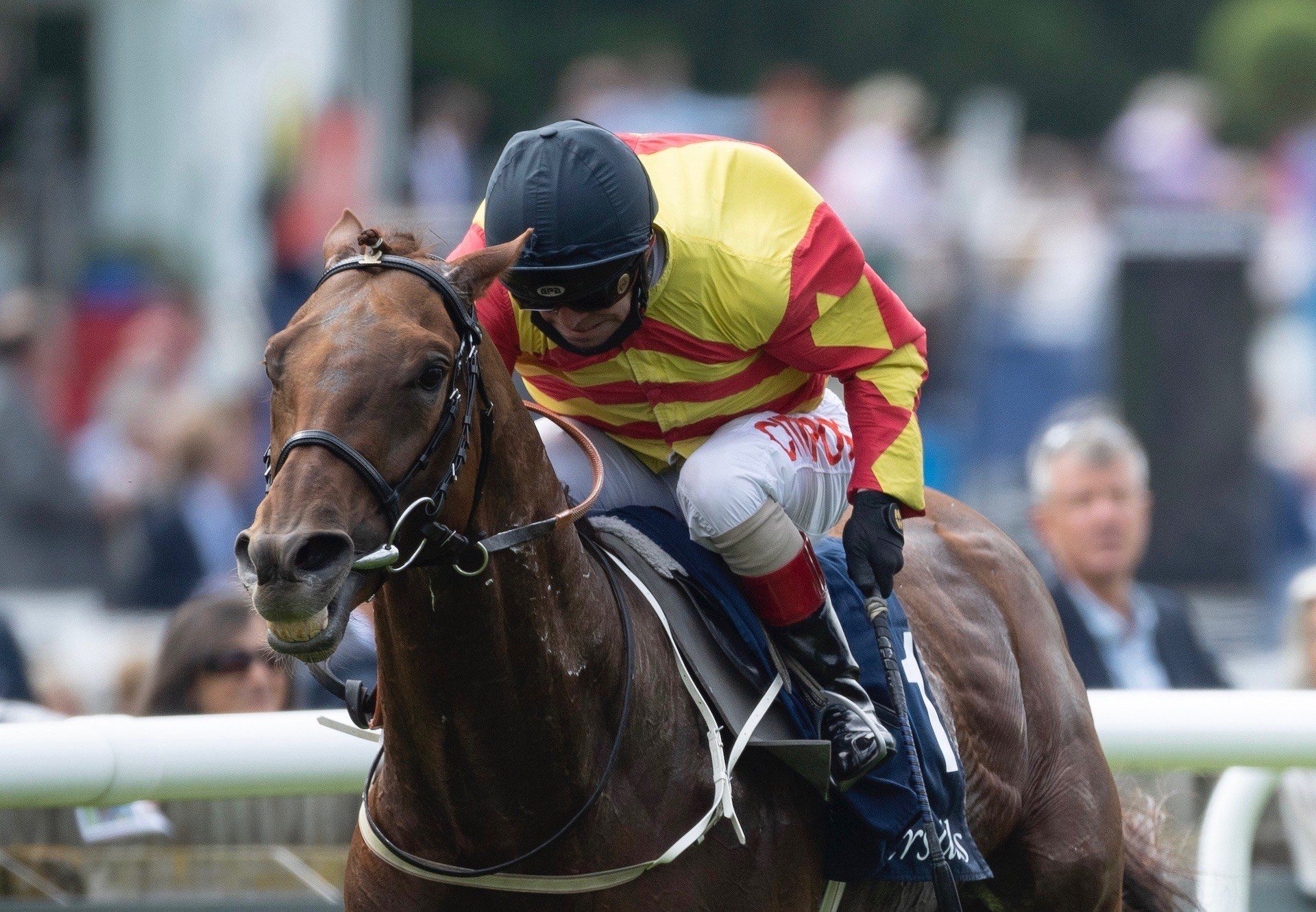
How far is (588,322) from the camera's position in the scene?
3.64 meters

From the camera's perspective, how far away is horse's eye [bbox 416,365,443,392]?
10.2ft

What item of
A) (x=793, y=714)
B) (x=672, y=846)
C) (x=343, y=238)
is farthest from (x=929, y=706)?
(x=343, y=238)

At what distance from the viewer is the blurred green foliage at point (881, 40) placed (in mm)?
28172

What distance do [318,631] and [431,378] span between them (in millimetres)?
444

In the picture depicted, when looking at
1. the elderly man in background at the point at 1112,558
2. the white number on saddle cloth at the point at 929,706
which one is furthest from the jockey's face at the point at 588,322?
the elderly man in background at the point at 1112,558

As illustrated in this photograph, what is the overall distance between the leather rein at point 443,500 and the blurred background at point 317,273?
0.32 metres

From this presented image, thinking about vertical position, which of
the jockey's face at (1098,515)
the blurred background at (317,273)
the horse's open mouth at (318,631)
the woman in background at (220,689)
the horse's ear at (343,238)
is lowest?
the blurred background at (317,273)

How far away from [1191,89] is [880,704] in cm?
2318

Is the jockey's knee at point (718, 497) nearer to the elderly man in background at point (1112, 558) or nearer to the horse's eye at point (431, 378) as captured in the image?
the horse's eye at point (431, 378)

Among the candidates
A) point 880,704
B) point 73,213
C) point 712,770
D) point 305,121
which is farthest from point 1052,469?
point 73,213

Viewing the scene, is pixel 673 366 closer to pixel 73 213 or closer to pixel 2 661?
pixel 2 661

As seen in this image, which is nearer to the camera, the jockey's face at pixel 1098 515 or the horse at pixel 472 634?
the horse at pixel 472 634

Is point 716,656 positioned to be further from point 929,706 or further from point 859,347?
point 859,347

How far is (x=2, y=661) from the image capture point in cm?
570
